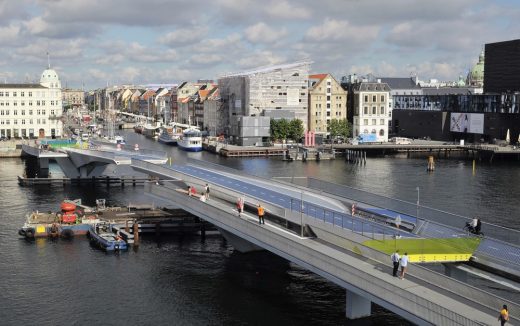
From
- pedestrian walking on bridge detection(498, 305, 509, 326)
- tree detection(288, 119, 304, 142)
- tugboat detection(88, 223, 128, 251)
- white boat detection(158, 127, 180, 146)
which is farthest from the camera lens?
white boat detection(158, 127, 180, 146)

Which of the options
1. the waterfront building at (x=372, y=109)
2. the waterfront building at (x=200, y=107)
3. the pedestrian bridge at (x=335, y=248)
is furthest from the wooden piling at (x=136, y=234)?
the waterfront building at (x=200, y=107)

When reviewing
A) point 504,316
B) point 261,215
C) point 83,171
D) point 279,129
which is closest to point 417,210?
point 261,215

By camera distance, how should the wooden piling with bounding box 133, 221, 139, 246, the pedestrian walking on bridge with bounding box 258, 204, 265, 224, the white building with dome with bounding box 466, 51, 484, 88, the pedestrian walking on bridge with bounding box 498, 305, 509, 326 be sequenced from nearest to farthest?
1. the pedestrian walking on bridge with bounding box 498, 305, 509, 326
2. the pedestrian walking on bridge with bounding box 258, 204, 265, 224
3. the wooden piling with bounding box 133, 221, 139, 246
4. the white building with dome with bounding box 466, 51, 484, 88

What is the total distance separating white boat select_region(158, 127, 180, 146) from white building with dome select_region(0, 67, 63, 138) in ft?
65.1

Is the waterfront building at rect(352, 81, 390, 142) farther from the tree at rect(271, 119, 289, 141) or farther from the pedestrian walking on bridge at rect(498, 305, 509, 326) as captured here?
the pedestrian walking on bridge at rect(498, 305, 509, 326)

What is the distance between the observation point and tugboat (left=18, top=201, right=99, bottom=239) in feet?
128

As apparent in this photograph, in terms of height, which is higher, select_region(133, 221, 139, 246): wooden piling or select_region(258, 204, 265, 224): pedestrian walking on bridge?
select_region(258, 204, 265, 224): pedestrian walking on bridge

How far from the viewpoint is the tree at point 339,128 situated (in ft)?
358

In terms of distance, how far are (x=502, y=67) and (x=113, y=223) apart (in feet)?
277

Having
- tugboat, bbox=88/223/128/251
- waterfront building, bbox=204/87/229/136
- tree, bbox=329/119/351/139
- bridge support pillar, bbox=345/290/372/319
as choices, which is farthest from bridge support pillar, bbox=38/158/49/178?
waterfront building, bbox=204/87/229/136

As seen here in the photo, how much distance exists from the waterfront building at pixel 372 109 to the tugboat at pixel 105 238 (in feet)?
253

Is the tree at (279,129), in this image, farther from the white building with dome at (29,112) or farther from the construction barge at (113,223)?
the construction barge at (113,223)

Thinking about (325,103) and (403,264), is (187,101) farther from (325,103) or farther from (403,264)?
(403,264)

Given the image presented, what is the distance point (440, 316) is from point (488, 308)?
1.46 m
